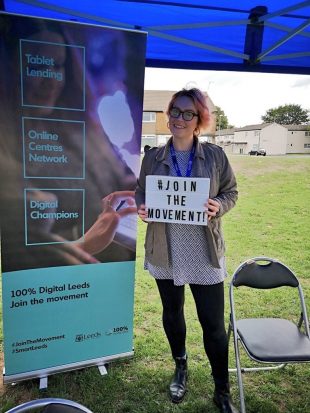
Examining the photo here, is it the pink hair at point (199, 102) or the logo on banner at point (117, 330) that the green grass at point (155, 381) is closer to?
the logo on banner at point (117, 330)

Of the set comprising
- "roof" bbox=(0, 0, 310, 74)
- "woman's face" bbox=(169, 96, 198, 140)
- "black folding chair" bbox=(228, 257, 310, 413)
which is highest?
"roof" bbox=(0, 0, 310, 74)

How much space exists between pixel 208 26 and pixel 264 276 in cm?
218

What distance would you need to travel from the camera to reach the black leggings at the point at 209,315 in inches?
93.2

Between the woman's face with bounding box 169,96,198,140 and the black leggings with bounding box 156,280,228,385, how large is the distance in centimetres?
103

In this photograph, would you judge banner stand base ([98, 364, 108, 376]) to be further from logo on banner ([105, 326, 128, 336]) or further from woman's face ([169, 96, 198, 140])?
woman's face ([169, 96, 198, 140])

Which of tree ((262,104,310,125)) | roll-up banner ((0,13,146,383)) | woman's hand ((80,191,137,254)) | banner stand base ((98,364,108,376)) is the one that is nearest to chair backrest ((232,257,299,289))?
roll-up banner ((0,13,146,383))

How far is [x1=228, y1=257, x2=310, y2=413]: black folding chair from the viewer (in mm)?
2293

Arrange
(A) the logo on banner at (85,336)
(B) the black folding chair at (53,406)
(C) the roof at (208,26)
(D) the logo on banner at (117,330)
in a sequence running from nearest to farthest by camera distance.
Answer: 1. (B) the black folding chair at (53,406)
2. (C) the roof at (208,26)
3. (A) the logo on banner at (85,336)
4. (D) the logo on banner at (117,330)

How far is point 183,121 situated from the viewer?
2307mm

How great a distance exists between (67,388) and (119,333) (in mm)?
584

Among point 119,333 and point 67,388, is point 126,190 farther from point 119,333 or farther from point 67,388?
point 67,388

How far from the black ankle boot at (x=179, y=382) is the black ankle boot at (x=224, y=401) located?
295 millimetres

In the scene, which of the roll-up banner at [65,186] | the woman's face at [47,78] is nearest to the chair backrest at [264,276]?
the roll-up banner at [65,186]

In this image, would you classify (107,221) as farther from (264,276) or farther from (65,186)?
(264,276)
